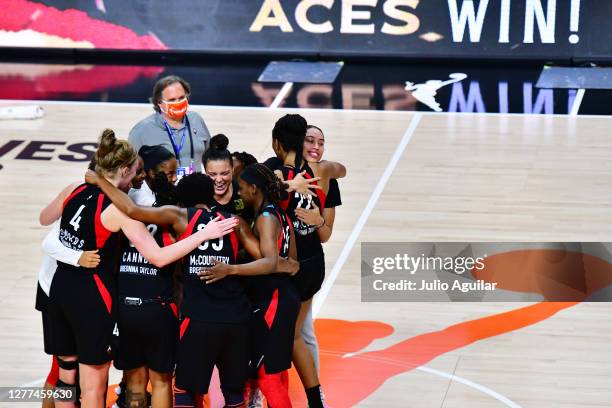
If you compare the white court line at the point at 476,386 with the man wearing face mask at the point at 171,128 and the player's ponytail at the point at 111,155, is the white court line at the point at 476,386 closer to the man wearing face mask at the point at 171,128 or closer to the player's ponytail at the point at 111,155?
the man wearing face mask at the point at 171,128

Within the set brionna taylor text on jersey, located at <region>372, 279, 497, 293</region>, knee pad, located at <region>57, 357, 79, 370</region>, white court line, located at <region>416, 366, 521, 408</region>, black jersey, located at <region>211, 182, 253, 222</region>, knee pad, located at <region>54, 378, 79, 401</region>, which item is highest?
black jersey, located at <region>211, 182, 253, 222</region>

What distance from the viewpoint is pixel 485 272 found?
9.97 m

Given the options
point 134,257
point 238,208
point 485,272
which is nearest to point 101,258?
point 134,257

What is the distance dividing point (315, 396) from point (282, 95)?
29.9 feet

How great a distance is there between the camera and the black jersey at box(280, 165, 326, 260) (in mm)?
7082

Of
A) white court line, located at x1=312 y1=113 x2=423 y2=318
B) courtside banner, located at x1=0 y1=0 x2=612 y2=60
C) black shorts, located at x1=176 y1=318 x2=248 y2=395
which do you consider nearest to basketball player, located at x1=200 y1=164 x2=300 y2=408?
black shorts, located at x1=176 y1=318 x2=248 y2=395

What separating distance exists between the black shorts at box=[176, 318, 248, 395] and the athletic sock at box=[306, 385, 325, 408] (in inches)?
29.2

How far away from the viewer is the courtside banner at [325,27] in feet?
55.7

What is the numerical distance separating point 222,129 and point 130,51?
4.14 metres

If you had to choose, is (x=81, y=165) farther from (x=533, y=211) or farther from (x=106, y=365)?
(x=106, y=365)

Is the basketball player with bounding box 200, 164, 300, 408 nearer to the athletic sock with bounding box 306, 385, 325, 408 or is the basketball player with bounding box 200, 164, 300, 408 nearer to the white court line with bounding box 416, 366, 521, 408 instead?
the athletic sock with bounding box 306, 385, 325, 408

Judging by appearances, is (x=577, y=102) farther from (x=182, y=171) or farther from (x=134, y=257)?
(x=134, y=257)

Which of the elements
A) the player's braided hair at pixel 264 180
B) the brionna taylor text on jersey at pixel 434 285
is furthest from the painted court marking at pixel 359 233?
the player's braided hair at pixel 264 180

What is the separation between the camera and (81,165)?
13000 millimetres
